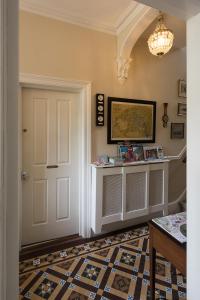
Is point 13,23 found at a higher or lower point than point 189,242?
higher

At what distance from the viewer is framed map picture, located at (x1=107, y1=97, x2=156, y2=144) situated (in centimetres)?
271

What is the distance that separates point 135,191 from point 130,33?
2.14 meters

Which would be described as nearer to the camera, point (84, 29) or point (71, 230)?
point (84, 29)

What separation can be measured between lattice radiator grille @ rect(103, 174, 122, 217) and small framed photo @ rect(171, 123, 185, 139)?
1390 mm

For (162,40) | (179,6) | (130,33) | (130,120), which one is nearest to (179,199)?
(130,120)

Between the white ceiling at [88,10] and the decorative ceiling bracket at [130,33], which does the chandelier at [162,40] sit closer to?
the decorative ceiling bracket at [130,33]

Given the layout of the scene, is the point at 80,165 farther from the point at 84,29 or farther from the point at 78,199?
the point at 84,29

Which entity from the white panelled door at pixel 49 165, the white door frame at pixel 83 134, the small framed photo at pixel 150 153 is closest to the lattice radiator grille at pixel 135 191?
the small framed photo at pixel 150 153

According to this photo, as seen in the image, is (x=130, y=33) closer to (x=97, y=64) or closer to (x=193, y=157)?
(x=97, y=64)

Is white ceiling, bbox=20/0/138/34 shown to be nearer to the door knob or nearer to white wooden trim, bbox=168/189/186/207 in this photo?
the door knob

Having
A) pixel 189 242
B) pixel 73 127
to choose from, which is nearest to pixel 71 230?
pixel 73 127

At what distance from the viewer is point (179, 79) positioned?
3338 millimetres

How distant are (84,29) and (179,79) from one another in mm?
1836

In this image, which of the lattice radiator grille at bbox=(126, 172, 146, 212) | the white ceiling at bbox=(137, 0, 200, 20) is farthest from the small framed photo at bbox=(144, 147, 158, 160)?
the white ceiling at bbox=(137, 0, 200, 20)
